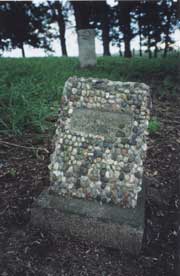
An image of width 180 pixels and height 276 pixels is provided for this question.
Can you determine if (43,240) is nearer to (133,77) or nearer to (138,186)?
(138,186)

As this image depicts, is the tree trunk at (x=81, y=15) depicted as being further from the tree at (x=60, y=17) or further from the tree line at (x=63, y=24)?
the tree at (x=60, y=17)

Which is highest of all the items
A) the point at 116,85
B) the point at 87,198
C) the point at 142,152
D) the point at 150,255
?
the point at 116,85

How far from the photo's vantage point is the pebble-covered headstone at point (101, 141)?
2.15m

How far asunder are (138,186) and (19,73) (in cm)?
524

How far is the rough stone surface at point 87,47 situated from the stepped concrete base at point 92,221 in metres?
6.87

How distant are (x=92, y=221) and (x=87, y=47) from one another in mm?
7187

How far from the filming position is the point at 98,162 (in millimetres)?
2203

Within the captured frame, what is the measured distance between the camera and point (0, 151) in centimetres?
325

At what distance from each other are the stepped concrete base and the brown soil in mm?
64

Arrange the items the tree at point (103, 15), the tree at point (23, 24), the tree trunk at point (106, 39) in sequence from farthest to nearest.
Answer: the tree at point (23, 24)
the tree trunk at point (106, 39)
the tree at point (103, 15)

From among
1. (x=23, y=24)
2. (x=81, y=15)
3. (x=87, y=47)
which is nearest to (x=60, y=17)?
(x=23, y=24)

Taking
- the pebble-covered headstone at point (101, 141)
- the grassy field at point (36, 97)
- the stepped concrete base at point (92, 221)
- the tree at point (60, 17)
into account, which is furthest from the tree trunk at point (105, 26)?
the stepped concrete base at point (92, 221)

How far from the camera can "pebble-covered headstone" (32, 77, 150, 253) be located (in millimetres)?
2113

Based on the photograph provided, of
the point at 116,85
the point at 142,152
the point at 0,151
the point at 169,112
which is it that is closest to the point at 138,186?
the point at 142,152
